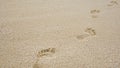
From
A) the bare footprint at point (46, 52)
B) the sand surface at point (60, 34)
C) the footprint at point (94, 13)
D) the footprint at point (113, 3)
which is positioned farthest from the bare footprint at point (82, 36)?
the footprint at point (113, 3)

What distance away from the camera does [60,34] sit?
1568 mm

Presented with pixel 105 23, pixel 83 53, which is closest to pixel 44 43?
pixel 83 53

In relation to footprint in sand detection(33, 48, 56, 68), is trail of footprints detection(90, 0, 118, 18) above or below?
above

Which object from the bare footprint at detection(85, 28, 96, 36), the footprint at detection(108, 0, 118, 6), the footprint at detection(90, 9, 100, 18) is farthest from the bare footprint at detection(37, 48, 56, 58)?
the footprint at detection(108, 0, 118, 6)

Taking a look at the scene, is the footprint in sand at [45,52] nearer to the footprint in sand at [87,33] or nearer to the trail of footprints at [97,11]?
the footprint in sand at [87,33]

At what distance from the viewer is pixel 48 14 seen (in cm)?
197

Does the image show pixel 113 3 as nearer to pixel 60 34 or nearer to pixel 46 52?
pixel 60 34

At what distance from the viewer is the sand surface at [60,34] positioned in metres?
1.23

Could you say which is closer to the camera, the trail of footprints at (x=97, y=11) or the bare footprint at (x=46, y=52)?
the bare footprint at (x=46, y=52)

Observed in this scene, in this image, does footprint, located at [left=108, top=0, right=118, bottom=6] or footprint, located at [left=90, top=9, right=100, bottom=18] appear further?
footprint, located at [left=108, top=0, right=118, bottom=6]

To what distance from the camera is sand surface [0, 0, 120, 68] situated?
1232 millimetres

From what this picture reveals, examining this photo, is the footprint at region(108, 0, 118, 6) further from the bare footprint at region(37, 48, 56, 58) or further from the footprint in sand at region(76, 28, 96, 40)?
the bare footprint at region(37, 48, 56, 58)

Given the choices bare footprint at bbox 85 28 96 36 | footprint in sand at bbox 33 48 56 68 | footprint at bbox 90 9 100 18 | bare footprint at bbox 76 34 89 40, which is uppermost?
footprint at bbox 90 9 100 18

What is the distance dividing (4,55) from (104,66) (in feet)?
2.73
